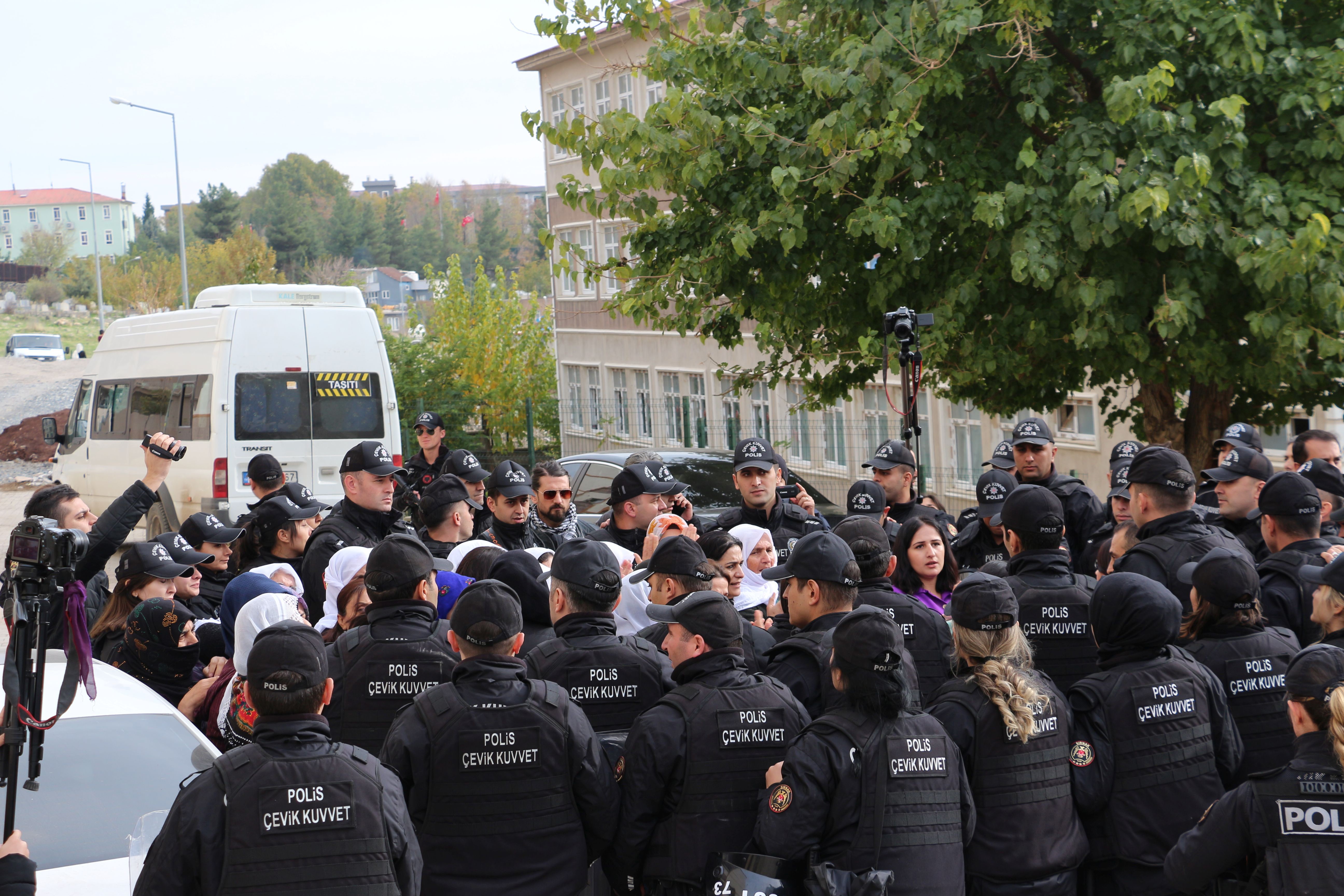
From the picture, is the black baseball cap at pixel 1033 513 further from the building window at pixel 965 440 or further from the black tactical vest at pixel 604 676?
the building window at pixel 965 440

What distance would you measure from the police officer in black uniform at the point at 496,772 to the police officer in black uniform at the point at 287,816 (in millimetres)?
476

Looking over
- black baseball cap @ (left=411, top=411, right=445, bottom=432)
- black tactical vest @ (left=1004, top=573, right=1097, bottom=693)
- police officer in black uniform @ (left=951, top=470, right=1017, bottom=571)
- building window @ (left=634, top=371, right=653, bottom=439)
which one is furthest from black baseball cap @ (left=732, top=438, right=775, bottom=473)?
building window @ (left=634, top=371, right=653, bottom=439)

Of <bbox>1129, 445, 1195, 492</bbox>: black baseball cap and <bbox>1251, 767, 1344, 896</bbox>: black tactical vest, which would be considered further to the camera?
<bbox>1129, 445, 1195, 492</bbox>: black baseball cap

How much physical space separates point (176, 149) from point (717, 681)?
40206 millimetres

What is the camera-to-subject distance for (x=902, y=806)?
355 cm

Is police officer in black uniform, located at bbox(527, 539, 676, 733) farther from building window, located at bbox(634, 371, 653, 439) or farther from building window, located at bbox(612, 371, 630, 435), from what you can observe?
building window, located at bbox(612, 371, 630, 435)

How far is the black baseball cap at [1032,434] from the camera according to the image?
7992 mm

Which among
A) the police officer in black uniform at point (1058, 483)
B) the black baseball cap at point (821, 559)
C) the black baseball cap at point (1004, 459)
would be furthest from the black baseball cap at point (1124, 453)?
the black baseball cap at point (821, 559)

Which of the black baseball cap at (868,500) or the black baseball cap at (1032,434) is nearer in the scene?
the black baseball cap at (868,500)

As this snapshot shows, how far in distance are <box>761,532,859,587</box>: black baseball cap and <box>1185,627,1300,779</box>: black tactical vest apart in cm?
129

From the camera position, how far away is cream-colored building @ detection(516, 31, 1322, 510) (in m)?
17.7

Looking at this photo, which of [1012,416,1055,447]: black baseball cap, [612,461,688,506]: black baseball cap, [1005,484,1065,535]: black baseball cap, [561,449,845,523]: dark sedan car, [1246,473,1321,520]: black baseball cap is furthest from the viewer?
[561,449,845,523]: dark sedan car

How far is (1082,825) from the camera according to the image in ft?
13.6

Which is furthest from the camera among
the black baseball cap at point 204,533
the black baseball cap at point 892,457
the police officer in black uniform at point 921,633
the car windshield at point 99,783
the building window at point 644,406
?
the building window at point 644,406
